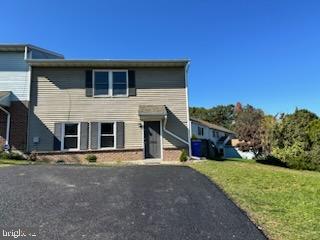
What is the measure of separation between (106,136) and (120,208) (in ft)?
35.1

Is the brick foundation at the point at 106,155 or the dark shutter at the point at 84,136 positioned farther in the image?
the dark shutter at the point at 84,136

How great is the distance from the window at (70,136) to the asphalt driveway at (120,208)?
705cm

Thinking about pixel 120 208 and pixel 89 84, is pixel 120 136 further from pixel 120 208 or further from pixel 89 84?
pixel 120 208

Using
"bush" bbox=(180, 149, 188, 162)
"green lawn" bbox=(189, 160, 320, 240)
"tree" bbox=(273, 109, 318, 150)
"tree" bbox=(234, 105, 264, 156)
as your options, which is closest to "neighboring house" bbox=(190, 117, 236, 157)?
"tree" bbox=(234, 105, 264, 156)

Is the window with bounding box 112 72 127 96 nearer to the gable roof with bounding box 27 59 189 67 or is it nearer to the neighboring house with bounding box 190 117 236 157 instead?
the gable roof with bounding box 27 59 189 67

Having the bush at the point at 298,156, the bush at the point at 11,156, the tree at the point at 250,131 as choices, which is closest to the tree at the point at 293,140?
the bush at the point at 298,156

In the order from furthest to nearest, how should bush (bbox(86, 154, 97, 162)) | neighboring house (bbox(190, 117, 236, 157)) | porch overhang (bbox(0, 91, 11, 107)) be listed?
1. neighboring house (bbox(190, 117, 236, 157))
2. bush (bbox(86, 154, 97, 162))
3. porch overhang (bbox(0, 91, 11, 107))

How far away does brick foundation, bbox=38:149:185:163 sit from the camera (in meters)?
16.2

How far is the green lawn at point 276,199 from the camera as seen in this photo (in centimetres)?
570

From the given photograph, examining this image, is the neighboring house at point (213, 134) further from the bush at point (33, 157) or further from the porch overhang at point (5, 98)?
the porch overhang at point (5, 98)

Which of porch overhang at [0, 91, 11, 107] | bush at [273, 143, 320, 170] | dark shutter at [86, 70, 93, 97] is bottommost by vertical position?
bush at [273, 143, 320, 170]

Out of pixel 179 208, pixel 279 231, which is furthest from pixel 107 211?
pixel 279 231

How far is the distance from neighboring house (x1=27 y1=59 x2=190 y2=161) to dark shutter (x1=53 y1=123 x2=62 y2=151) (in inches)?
1.9

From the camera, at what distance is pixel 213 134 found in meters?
38.1
